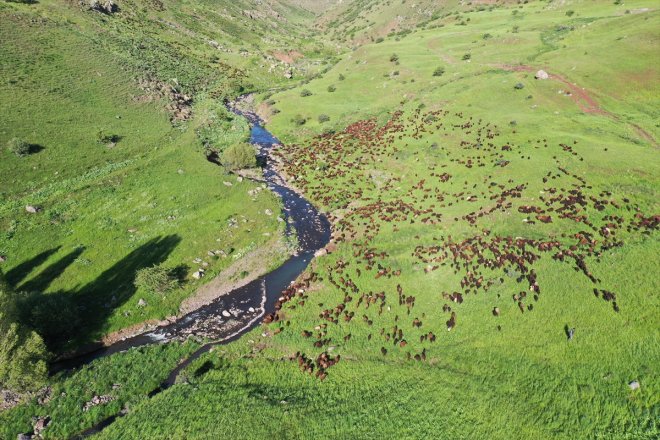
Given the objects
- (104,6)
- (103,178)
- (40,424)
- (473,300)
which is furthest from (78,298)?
(104,6)

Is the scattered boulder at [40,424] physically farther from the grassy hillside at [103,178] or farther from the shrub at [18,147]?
the shrub at [18,147]

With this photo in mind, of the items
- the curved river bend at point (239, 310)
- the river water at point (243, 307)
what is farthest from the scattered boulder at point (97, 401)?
the river water at point (243, 307)

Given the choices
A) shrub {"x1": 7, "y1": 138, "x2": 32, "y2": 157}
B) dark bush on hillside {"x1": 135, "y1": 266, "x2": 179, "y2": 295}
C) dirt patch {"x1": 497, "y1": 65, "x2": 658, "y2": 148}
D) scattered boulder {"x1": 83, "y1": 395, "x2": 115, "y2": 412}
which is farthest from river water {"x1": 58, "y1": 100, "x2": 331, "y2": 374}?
dirt patch {"x1": 497, "y1": 65, "x2": 658, "y2": 148}

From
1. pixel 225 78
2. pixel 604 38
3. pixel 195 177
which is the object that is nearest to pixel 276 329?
pixel 195 177

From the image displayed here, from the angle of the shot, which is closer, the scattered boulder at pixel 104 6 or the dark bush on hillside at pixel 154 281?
the dark bush on hillside at pixel 154 281

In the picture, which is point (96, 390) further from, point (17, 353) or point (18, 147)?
point (18, 147)

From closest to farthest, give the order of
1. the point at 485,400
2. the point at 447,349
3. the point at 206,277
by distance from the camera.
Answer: the point at 485,400, the point at 447,349, the point at 206,277

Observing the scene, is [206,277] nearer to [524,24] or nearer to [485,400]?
[485,400]
